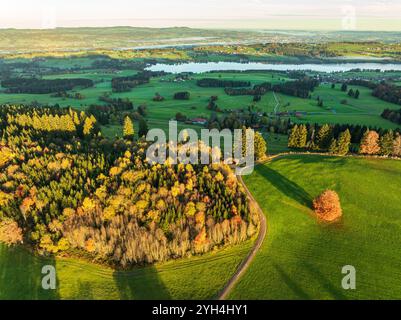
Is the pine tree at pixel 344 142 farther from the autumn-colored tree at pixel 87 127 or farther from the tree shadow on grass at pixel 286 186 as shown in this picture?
the autumn-colored tree at pixel 87 127

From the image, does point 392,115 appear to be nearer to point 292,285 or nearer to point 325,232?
point 325,232

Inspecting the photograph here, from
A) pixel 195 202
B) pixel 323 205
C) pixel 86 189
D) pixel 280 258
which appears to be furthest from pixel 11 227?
pixel 323 205

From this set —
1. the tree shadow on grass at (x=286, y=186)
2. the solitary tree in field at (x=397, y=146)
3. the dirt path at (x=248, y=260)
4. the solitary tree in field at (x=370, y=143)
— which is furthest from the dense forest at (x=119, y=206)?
the solitary tree in field at (x=397, y=146)

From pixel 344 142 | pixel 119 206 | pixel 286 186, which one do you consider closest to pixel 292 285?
pixel 286 186

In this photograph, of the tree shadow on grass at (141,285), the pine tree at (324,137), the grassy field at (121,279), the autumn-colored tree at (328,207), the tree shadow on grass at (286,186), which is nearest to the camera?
the tree shadow on grass at (141,285)

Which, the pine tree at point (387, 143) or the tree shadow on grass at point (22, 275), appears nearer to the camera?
the tree shadow on grass at point (22, 275)
